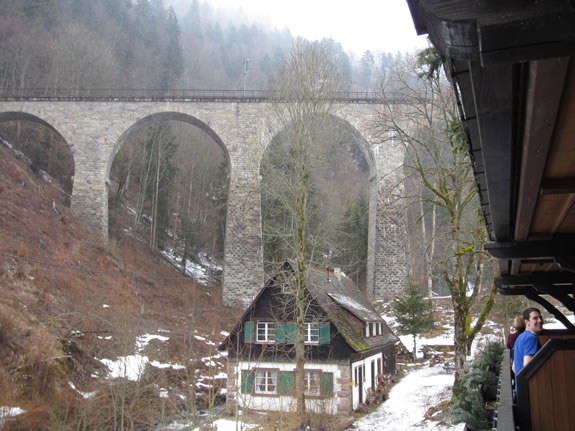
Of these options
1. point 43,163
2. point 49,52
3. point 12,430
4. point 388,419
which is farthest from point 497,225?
point 49,52

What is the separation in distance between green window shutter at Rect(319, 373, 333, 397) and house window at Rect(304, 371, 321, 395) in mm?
156

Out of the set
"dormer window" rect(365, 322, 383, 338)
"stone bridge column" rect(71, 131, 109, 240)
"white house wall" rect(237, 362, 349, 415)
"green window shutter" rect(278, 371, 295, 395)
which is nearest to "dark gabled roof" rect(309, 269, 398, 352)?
"dormer window" rect(365, 322, 383, 338)

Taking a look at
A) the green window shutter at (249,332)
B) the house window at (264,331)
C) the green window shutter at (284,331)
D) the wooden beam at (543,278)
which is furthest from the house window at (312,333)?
the wooden beam at (543,278)

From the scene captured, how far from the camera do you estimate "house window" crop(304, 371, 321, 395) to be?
15.2m

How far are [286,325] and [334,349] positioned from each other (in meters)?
1.67

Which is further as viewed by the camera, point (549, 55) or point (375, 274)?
point (375, 274)

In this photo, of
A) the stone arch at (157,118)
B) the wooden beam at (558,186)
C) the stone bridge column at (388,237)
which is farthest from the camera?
the stone arch at (157,118)

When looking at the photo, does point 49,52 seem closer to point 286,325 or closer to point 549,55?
point 286,325

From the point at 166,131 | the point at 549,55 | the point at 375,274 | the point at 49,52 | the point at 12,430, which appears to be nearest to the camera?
the point at 549,55

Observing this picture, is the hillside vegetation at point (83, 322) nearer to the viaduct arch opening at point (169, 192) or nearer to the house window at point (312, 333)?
the viaduct arch opening at point (169, 192)

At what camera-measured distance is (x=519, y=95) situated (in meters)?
1.35

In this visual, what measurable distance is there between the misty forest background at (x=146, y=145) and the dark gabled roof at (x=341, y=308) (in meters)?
1.72

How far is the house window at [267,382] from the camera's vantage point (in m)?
16.6

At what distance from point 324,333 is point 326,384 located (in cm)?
169
